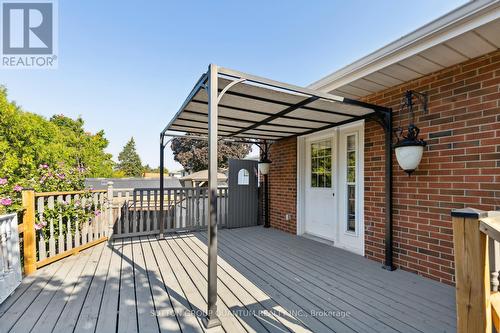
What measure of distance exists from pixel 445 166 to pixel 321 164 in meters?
2.25

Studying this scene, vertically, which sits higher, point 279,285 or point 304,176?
point 304,176

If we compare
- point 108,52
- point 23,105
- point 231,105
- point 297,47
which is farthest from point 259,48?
point 23,105

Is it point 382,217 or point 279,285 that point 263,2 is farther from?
point 279,285

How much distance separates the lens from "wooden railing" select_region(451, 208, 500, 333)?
1.12 m

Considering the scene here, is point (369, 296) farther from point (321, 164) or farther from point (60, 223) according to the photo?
point (60, 223)

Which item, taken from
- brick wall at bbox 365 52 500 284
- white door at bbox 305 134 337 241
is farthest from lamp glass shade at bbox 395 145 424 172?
white door at bbox 305 134 337 241

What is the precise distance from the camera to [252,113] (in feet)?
11.7

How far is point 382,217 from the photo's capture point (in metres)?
3.47

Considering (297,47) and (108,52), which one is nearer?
(108,52)

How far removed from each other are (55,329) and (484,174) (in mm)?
4174

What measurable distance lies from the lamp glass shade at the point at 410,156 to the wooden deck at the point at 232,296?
1.37 m

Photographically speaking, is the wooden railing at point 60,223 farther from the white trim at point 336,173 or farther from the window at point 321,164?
the window at point 321,164

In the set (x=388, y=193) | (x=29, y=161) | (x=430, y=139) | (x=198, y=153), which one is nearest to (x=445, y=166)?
(x=430, y=139)

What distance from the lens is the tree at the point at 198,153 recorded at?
16.3 m
